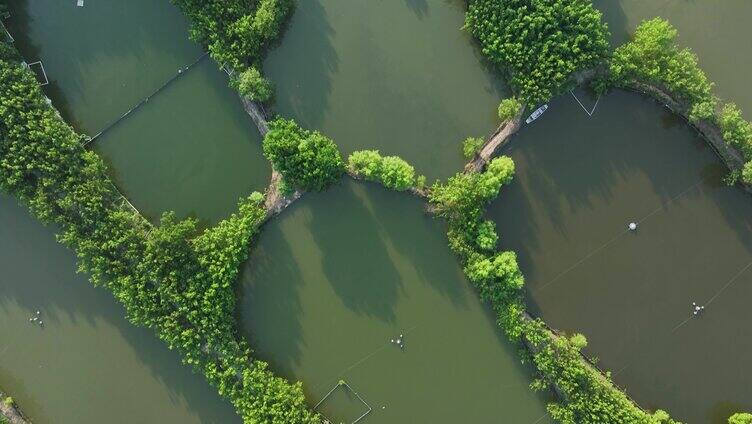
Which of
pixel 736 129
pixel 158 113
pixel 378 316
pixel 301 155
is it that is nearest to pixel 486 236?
pixel 378 316

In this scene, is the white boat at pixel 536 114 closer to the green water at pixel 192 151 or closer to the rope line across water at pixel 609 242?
the rope line across water at pixel 609 242

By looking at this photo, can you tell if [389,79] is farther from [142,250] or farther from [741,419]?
[741,419]

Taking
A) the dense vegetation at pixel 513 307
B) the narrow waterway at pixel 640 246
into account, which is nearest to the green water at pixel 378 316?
the dense vegetation at pixel 513 307

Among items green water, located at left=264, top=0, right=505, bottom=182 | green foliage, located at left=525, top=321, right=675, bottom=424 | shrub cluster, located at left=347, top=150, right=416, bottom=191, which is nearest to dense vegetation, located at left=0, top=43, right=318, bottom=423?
shrub cluster, located at left=347, top=150, right=416, bottom=191

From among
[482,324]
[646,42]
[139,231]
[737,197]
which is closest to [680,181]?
[737,197]

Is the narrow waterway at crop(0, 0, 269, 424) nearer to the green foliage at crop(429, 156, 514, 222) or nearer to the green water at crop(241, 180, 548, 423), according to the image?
the green water at crop(241, 180, 548, 423)
